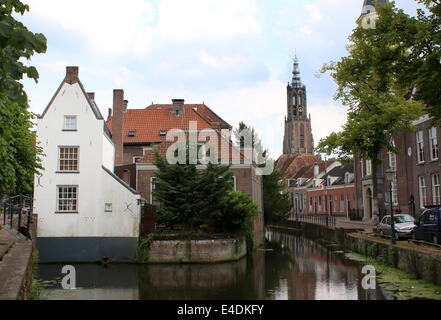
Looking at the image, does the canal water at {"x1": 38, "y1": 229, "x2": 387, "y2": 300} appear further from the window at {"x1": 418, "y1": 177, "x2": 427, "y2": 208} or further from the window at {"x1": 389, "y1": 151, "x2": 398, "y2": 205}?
the window at {"x1": 389, "y1": 151, "x2": 398, "y2": 205}

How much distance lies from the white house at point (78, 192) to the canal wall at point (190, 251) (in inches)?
57.9

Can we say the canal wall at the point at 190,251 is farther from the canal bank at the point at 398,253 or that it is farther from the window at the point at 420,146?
the window at the point at 420,146

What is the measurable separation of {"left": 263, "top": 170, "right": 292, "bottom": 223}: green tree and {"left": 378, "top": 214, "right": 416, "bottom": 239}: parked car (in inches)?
713

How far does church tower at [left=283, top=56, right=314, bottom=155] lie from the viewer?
404 ft

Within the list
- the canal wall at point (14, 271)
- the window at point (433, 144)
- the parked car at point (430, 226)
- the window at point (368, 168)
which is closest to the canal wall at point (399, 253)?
the parked car at point (430, 226)

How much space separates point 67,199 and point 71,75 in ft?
23.3

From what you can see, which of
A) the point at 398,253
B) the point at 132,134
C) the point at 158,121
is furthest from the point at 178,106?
the point at 398,253

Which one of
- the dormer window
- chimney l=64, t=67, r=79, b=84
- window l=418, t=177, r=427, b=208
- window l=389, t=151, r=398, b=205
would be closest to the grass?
window l=418, t=177, r=427, b=208

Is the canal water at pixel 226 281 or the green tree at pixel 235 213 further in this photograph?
the green tree at pixel 235 213

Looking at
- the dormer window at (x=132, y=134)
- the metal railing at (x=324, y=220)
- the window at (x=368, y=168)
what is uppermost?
the dormer window at (x=132, y=134)

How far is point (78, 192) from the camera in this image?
25.3 metres

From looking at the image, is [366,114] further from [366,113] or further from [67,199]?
[67,199]

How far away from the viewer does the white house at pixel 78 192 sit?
24703 millimetres
